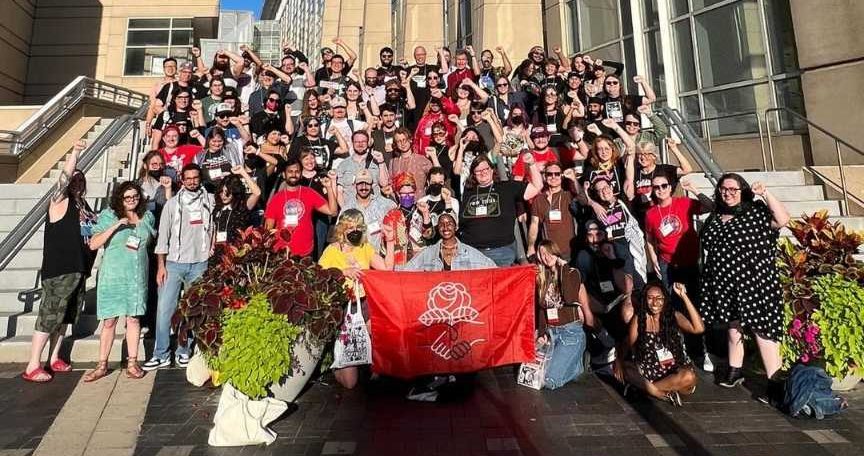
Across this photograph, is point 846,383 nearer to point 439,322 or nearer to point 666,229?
point 666,229

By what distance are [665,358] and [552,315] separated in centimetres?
115

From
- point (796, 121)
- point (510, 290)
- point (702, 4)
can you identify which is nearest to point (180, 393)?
point (510, 290)

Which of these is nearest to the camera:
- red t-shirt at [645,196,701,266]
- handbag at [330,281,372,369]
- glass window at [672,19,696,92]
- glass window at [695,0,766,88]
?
handbag at [330,281,372,369]

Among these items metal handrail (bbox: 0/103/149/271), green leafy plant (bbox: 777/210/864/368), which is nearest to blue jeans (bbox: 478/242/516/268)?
green leafy plant (bbox: 777/210/864/368)

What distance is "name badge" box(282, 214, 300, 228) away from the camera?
5898mm

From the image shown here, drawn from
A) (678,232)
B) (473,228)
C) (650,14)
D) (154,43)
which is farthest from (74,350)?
(154,43)

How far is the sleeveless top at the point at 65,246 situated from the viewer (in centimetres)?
522

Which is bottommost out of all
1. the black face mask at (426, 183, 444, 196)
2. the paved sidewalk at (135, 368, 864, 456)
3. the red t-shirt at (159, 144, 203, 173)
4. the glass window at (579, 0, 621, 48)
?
the paved sidewalk at (135, 368, 864, 456)

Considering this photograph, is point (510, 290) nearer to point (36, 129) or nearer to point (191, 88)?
point (191, 88)

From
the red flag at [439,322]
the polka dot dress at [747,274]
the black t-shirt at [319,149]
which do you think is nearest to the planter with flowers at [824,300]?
the polka dot dress at [747,274]

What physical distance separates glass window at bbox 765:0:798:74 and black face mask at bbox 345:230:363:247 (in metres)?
9.40

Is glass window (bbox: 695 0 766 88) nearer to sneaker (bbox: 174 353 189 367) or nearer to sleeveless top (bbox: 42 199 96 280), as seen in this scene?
sneaker (bbox: 174 353 189 367)

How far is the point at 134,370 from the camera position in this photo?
204 inches

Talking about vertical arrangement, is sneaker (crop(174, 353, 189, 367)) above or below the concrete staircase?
below
